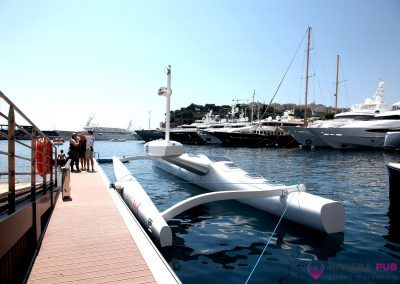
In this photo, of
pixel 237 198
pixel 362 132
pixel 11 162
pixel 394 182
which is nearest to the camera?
pixel 11 162

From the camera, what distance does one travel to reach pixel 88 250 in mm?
4887

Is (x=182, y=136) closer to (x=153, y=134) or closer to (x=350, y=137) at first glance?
(x=153, y=134)

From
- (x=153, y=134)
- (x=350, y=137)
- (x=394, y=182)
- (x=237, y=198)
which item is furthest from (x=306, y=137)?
(x=237, y=198)

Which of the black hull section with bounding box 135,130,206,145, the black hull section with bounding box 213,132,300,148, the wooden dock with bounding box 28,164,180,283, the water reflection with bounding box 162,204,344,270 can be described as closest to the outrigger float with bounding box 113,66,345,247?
the water reflection with bounding box 162,204,344,270

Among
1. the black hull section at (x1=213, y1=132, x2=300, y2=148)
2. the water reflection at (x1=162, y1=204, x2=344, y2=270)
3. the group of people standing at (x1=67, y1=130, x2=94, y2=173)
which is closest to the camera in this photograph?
the water reflection at (x1=162, y1=204, x2=344, y2=270)

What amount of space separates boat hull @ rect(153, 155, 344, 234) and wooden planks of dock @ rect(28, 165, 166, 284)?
4.22 m

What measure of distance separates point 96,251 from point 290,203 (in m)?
5.15

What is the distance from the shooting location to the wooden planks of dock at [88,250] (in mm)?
3980

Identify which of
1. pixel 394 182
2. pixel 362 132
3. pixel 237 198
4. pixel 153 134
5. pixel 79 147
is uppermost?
pixel 362 132

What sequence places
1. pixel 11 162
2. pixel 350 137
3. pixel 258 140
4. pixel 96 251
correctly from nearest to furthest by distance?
pixel 11 162, pixel 96 251, pixel 350 137, pixel 258 140

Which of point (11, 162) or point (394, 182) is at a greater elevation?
point (11, 162)

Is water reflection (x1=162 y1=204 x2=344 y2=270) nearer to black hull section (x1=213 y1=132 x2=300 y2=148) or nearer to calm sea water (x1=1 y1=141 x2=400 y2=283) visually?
calm sea water (x1=1 y1=141 x2=400 y2=283)

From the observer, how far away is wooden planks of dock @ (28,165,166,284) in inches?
157

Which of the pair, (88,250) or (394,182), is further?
(394,182)
